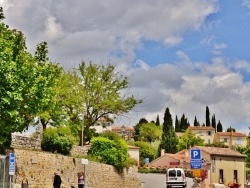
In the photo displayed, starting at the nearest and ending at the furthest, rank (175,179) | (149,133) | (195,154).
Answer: (195,154) < (175,179) < (149,133)

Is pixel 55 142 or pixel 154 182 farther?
pixel 154 182

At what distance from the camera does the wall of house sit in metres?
76.8

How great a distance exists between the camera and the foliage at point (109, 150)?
49.7 m

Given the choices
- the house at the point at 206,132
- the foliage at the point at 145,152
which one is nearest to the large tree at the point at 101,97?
the foliage at the point at 145,152

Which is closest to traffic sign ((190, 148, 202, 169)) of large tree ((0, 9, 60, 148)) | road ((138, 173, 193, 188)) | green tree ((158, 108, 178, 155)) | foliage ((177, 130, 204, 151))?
large tree ((0, 9, 60, 148))

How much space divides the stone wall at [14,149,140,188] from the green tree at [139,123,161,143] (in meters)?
84.6

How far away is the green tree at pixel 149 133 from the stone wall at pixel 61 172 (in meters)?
84.6

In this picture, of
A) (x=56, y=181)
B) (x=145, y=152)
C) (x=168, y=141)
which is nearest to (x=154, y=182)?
(x=56, y=181)

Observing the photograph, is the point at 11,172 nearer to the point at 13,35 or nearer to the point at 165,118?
the point at 13,35

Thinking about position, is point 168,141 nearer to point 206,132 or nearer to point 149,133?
point 149,133

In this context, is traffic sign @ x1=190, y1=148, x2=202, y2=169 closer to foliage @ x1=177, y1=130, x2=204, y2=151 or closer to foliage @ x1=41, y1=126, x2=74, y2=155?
foliage @ x1=41, y1=126, x2=74, y2=155

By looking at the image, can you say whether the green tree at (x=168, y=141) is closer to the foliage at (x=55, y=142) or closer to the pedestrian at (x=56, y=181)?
the foliage at (x=55, y=142)

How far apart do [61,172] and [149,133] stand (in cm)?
10064

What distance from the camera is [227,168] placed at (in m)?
78.3
